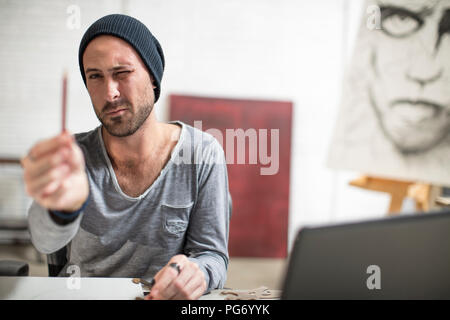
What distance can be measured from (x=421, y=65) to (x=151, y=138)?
109 centimetres

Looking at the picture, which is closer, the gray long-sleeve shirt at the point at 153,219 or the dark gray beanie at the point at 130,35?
the dark gray beanie at the point at 130,35

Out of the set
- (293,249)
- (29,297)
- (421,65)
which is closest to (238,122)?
(421,65)

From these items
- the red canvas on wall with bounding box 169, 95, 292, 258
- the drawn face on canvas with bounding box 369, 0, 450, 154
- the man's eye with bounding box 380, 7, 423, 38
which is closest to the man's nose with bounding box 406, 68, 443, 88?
the drawn face on canvas with bounding box 369, 0, 450, 154

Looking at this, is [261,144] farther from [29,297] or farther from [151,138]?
[29,297]

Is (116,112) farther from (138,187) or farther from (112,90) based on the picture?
(138,187)

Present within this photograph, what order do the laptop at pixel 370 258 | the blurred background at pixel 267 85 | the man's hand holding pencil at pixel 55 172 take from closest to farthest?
1. the laptop at pixel 370 258
2. the man's hand holding pencil at pixel 55 172
3. the blurred background at pixel 267 85

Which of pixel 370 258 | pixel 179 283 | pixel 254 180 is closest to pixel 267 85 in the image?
pixel 254 180

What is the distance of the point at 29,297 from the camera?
724mm

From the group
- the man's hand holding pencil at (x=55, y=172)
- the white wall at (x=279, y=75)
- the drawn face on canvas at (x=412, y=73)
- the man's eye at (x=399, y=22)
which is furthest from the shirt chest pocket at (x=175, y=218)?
the white wall at (x=279, y=75)

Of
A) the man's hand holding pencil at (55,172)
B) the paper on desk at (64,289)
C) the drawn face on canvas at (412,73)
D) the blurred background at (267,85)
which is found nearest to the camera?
the man's hand holding pencil at (55,172)

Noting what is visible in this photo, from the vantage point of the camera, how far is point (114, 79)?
30.4 inches

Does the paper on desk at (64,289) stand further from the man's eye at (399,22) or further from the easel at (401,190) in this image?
the man's eye at (399,22)

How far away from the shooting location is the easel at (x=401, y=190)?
1317 millimetres

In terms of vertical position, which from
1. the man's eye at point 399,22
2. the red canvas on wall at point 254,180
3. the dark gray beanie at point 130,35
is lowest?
the red canvas on wall at point 254,180
